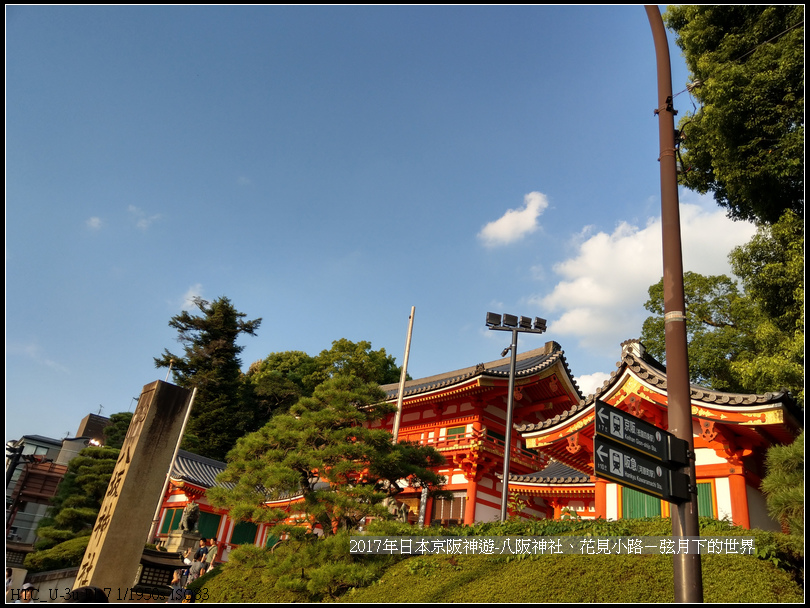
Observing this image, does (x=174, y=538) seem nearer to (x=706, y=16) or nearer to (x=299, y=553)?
(x=299, y=553)

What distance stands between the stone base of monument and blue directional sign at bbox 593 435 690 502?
2115 centimetres

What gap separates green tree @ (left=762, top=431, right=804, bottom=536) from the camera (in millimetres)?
7266

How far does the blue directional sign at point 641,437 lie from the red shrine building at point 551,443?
0.74 metres

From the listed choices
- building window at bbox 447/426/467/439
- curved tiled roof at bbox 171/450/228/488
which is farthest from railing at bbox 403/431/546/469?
curved tiled roof at bbox 171/450/228/488

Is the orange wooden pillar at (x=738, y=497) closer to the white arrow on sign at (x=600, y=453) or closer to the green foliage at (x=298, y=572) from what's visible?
the green foliage at (x=298, y=572)

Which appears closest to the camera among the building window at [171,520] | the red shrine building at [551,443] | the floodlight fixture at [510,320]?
the red shrine building at [551,443]

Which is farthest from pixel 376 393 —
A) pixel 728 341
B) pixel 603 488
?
pixel 728 341

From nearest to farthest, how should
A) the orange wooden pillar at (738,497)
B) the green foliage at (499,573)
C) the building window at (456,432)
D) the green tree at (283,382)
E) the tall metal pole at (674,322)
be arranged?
the tall metal pole at (674,322) < the green foliage at (499,573) < the orange wooden pillar at (738,497) < the building window at (456,432) < the green tree at (283,382)

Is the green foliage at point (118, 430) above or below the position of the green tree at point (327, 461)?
above

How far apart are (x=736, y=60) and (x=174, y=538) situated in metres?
24.0

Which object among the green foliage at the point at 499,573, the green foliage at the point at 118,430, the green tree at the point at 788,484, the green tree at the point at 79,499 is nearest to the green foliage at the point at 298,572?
the green foliage at the point at 499,573

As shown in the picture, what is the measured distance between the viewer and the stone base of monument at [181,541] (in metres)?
21.0

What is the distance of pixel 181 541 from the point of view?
829 inches

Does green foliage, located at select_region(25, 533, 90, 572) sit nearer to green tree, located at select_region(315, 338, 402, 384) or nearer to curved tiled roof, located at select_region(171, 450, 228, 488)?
curved tiled roof, located at select_region(171, 450, 228, 488)
